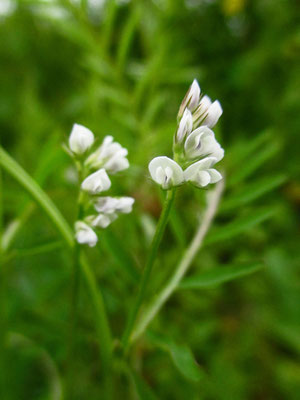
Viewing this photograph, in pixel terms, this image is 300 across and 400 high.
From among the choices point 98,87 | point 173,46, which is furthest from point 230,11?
point 98,87

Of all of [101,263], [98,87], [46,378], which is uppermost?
[98,87]

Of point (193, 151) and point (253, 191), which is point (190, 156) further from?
point (253, 191)

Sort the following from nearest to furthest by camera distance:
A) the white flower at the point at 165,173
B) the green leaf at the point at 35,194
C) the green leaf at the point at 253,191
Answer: the white flower at the point at 165,173 < the green leaf at the point at 35,194 < the green leaf at the point at 253,191

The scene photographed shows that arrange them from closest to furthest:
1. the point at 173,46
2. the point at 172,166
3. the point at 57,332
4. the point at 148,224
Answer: the point at 172,166
the point at 57,332
the point at 148,224
the point at 173,46

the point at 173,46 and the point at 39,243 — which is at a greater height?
the point at 173,46

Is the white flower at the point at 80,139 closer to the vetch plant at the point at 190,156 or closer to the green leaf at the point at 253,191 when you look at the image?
the vetch plant at the point at 190,156

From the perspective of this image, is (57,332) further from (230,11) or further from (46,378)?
(230,11)

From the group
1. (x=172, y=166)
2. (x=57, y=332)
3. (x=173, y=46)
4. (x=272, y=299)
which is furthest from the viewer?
(x=173, y=46)

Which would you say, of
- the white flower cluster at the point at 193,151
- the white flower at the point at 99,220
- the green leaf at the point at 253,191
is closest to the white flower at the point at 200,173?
the white flower cluster at the point at 193,151
